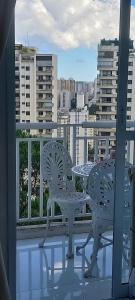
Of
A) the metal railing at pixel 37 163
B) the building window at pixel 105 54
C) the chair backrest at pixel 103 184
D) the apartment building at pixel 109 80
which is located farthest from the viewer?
the metal railing at pixel 37 163

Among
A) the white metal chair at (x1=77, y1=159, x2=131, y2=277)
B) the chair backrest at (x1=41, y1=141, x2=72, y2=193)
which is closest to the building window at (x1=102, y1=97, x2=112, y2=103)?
the white metal chair at (x1=77, y1=159, x2=131, y2=277)

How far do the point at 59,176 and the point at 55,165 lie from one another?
11cm

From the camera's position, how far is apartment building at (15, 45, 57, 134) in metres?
3.08

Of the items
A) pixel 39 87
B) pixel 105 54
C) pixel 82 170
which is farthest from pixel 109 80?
pixel 82 170

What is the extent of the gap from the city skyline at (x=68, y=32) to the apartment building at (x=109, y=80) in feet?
0.35

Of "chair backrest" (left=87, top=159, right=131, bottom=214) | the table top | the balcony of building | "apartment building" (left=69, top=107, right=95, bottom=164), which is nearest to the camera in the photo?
the balcony of building

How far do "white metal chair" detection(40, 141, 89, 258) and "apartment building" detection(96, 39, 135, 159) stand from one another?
1.62 ft

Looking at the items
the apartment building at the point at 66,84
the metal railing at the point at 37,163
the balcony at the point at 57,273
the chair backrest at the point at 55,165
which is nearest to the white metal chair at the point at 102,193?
the balcony at the point at 57,273

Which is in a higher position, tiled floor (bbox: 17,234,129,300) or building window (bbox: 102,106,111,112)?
building window (bbox: 102,106,111,112)

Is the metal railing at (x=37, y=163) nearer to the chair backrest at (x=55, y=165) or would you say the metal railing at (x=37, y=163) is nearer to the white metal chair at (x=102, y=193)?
the chair backrest at (x=55, y=165)

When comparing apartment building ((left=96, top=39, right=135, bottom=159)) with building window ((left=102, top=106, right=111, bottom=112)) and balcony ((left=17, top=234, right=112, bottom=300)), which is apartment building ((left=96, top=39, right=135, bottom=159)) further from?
balcony ((left=17, top=234, right=112, bottom=300))

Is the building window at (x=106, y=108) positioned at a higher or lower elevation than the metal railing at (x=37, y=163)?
higher

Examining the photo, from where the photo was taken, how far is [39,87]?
133 inches

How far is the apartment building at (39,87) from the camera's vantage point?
3.08 m
